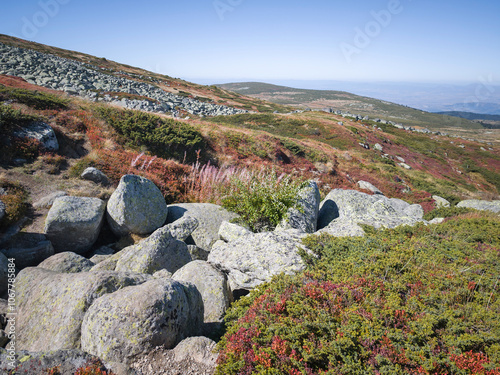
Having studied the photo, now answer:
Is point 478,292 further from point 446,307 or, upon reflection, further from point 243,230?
point 243,230

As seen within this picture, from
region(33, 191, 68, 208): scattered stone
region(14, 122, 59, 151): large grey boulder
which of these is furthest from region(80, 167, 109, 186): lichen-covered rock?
region(14, 122, 59, 151): large grey boulder

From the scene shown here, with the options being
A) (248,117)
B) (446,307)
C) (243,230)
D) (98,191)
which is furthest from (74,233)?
(248,117)

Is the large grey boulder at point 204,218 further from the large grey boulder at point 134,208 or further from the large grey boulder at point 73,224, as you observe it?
the large grey boulder at point 73,224

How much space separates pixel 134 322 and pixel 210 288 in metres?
2.01

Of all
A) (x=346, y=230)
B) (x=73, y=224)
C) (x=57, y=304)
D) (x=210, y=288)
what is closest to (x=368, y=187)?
(x=346, y=230)

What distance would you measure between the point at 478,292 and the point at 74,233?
945 centimetres

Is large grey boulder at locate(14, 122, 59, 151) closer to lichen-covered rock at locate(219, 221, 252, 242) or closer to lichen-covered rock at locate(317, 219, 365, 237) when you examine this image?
lichen-covered rock at locate(219, 221, 252, 242)

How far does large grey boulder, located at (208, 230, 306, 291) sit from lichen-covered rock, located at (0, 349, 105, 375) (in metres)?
3.10

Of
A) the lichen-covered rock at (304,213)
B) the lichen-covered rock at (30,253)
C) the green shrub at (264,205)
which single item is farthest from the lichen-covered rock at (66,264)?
the lichen-covered rock at (304,213)

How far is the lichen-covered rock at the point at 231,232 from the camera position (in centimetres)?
707

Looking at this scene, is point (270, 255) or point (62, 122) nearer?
point (270, 255)

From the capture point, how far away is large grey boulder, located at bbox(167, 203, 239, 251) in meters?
8.00

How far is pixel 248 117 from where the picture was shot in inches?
2048

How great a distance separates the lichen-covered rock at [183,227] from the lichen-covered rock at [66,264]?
221cm
